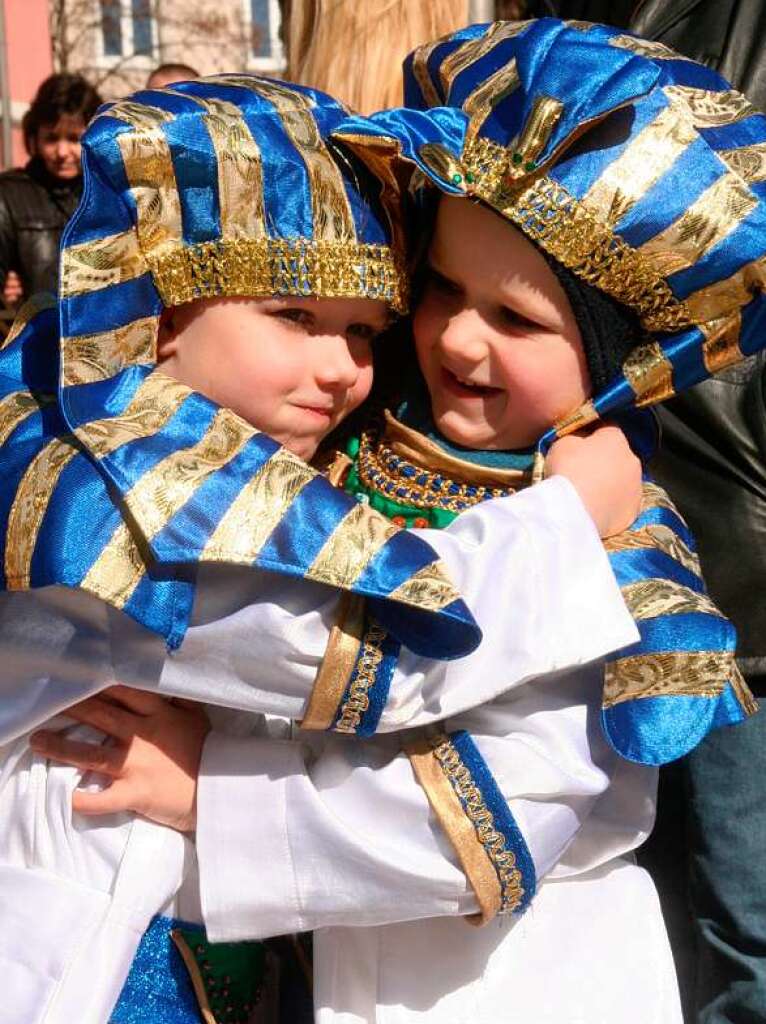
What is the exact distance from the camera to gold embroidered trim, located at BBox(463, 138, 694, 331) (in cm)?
154

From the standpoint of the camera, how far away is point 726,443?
203 centimetres

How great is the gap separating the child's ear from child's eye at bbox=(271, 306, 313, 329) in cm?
11

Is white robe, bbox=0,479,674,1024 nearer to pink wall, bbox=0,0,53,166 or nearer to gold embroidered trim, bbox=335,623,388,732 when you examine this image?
gold embroidered trim, bbox=335,623,388,732

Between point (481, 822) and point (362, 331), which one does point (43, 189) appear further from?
point (481, 822)

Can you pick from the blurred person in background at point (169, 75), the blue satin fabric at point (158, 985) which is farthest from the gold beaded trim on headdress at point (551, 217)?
the blurred person in background at point (169, 75)

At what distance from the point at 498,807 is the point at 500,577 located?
0.25 meters

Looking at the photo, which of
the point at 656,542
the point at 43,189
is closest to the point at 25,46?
the point at 43,189

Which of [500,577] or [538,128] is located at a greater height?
[538,128]

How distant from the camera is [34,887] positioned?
1.49m

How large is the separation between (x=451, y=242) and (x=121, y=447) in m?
0.48

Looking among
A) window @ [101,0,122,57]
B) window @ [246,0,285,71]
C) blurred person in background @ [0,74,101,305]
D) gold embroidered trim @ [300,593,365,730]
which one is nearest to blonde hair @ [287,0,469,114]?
gold embroidered trim @ [300,593,365,730]

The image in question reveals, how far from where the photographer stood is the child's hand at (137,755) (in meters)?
1.51

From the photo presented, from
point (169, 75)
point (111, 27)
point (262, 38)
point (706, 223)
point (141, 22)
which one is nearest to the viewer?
→ point (706, 223)

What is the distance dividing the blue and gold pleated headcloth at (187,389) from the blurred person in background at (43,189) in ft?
11.8
